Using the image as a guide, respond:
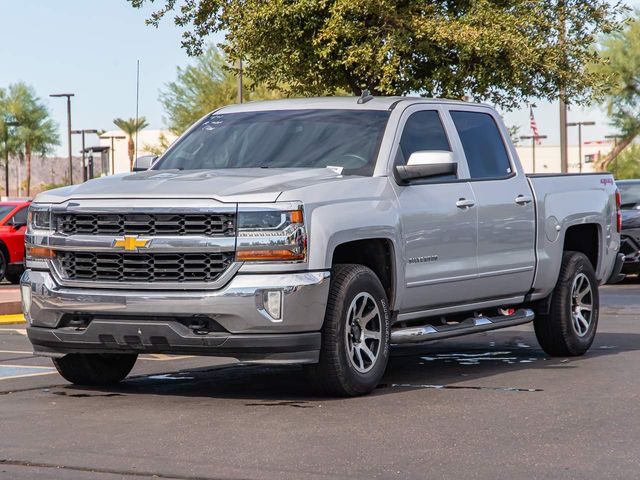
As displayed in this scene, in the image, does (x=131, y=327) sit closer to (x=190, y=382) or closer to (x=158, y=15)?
(x=190, y=382)

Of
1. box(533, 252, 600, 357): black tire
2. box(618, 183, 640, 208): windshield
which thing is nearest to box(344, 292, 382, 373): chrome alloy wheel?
box(533, 252, 600, 357): black tire

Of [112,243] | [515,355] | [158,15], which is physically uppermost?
[158,15]

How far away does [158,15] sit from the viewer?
26.0 m

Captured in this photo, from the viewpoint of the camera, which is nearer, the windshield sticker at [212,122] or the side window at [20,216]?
the windshield sticker at [212,122]

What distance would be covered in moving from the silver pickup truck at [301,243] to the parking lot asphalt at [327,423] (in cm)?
35

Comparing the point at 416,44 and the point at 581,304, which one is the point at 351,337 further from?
the point at 416,44

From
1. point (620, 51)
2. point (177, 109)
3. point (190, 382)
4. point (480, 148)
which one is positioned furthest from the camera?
point (177, 109)

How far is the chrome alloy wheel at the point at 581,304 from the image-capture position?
1103cm

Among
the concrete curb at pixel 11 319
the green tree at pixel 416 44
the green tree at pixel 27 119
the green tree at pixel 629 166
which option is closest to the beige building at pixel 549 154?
the green tree at pixel 629 166

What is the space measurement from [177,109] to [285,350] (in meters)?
57.3

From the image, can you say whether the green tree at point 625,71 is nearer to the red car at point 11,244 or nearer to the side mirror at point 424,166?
the red car at point 11,244

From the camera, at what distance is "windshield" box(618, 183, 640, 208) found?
22.0 m

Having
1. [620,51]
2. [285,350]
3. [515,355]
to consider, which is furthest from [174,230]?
[620,51]

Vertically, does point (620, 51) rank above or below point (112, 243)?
above
